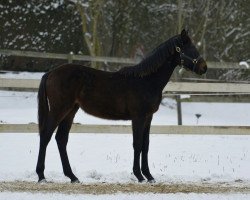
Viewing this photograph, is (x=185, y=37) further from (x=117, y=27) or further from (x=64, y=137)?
(x=117, y=27)

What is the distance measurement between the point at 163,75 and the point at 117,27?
518 inches

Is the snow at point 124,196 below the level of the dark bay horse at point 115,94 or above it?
below

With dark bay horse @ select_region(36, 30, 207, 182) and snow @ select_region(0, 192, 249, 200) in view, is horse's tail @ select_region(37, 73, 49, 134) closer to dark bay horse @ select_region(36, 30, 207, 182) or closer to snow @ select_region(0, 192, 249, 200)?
dark bay horse @ select_region(36, 30, 207, 182)

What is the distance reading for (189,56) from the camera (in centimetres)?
→ 707

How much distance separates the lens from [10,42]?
A: 689 inches

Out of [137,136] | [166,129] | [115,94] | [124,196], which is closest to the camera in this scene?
[124,196]

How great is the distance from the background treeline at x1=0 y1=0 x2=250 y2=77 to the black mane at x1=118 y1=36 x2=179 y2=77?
364 inches

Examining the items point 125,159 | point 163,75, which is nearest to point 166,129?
point 125,159

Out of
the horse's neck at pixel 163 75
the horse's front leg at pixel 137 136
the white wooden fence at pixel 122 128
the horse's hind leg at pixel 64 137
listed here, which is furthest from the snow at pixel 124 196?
the white wooden fence at pixel 122 128

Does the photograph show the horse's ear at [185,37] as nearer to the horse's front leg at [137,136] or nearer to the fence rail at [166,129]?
the horse's front leg at [137,136]

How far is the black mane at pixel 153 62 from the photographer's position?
7.01m

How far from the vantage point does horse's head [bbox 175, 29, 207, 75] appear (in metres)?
7.05

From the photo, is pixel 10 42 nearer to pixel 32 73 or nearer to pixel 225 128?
pixel 32 73

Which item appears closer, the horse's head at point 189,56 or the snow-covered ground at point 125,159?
the snow-covered ground at point 125,159
